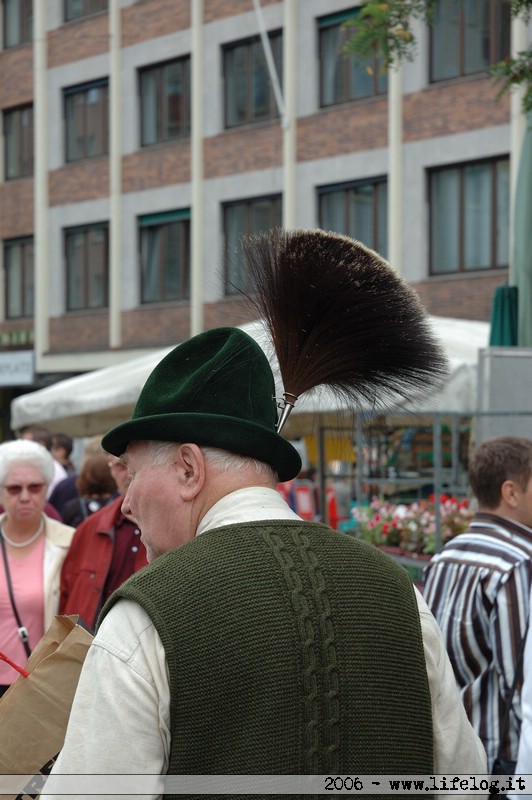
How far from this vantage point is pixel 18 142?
1085 inches

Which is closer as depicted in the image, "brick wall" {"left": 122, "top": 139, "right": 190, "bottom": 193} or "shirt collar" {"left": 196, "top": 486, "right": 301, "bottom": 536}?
"shirt collar" {"left": 196, "top": 486, "right": 301, "bottom": 536}

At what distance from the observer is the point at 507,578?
154 inches

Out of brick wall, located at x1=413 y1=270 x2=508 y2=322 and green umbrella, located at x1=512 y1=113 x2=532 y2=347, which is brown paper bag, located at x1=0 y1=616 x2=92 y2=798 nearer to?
green umbrella, located at x1=512 y1=113 x2=532 y2=347

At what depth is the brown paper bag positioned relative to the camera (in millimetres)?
2205

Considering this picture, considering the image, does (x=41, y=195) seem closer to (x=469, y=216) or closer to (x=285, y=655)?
(x=469, y=216)

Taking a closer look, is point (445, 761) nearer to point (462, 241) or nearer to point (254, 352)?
point (254, 352)

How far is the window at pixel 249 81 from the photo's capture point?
22.0 m

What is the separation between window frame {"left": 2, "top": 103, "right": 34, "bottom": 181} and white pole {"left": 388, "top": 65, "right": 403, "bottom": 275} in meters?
10.4

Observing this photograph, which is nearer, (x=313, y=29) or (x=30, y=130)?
(x=313, y=29)

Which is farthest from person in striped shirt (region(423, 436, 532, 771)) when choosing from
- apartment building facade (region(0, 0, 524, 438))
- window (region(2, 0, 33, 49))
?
window (region(2, 0, 33, 49))

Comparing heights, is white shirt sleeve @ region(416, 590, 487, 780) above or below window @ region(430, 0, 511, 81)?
below

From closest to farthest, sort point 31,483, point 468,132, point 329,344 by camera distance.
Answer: point 329,344, point 31,483, point 468,132

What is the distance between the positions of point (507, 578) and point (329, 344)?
1.81 m

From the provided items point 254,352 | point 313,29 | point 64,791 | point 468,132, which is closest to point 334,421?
point 254,352
